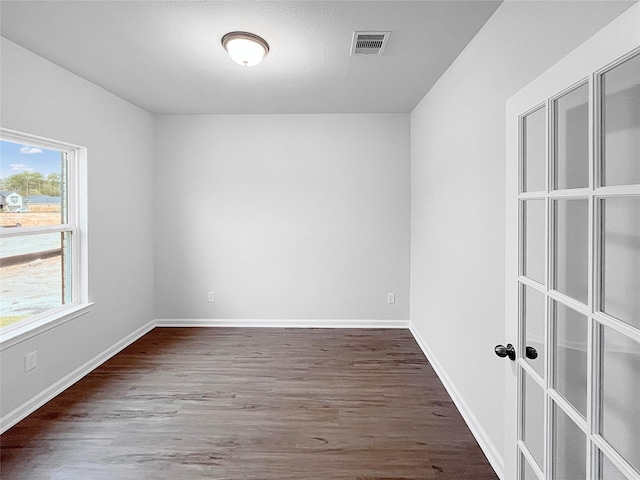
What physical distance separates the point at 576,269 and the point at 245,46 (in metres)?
2.30

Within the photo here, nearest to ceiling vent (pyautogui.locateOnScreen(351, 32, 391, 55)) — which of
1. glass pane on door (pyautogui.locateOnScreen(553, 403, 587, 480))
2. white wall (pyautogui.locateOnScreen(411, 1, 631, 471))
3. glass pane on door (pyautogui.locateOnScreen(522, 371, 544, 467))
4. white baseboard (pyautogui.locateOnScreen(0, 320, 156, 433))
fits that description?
white wall (pyautogui.locateOnScreen(411, 1, 631, 471))

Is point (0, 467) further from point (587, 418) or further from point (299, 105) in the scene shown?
point (299, 105)

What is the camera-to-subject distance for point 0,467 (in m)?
2.24

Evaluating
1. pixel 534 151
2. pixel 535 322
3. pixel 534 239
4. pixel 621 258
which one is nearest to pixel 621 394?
pixel 621 258

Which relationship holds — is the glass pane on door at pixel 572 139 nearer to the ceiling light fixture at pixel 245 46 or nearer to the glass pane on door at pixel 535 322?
the glass pane on door at pixel 535 322

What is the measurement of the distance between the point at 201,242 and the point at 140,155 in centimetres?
121

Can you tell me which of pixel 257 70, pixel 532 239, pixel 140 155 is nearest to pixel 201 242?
pixel 140 155

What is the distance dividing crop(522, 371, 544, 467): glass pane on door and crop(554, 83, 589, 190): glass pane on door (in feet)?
2.57

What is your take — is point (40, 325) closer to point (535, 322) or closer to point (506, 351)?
point (506, 351)

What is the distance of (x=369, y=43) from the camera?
270 cm

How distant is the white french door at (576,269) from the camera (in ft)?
3.44

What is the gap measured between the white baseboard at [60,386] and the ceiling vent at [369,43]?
334 cm

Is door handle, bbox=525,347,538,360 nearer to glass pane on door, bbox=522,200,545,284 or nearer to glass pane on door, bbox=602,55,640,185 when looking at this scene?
glass pane on door, bbox=522,200,545,284

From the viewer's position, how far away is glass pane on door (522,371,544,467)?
1.52 m
